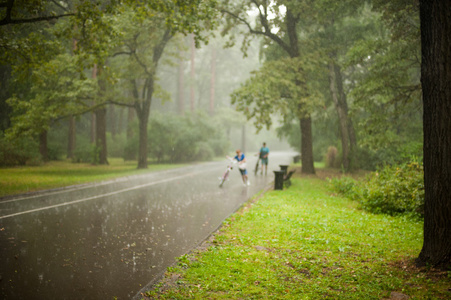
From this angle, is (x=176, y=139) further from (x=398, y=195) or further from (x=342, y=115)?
(x=398, y=195)

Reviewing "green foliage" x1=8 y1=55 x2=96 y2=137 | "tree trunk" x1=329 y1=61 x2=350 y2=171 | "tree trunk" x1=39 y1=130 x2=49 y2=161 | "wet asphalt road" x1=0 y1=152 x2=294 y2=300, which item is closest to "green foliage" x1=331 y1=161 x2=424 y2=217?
"wet asphalt road" x1=0 y1=152 x2=294 y2=300

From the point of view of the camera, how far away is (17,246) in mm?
6477

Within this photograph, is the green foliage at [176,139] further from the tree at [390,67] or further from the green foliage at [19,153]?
the tree at [390,67]

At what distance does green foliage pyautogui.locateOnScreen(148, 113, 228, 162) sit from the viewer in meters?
32.5

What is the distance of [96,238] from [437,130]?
6756mm

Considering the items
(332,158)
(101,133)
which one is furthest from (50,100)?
(332,158)

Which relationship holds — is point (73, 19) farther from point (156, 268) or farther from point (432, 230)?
point (432, 230)

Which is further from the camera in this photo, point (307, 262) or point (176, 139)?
point (176, 139)

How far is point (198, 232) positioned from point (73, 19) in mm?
9322

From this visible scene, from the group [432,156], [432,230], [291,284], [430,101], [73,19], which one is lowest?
[291,284]

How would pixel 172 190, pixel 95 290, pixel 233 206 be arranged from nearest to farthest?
pixel 95 290 → pixel 233 206 → pixel 172 190

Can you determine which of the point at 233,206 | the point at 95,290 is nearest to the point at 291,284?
the point at 95,290

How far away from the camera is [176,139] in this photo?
1300 inches

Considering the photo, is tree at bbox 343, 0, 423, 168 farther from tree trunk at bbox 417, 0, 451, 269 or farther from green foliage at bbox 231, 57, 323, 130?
tree trunk at bbox 417, 0, 451, 269
